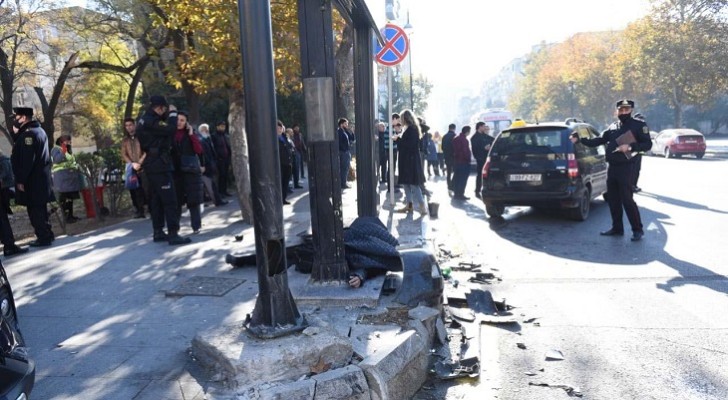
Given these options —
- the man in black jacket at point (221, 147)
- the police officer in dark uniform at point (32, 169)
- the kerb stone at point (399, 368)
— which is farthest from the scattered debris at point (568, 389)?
the man in black jacket at point (221, 147)

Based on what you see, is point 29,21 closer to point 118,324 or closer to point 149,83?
point 149,83

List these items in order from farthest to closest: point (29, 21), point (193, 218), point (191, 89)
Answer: point (29, 21) → point (191, 89) → point (193, 218)

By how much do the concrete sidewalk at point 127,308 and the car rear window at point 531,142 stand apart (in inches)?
109

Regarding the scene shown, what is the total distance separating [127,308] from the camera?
4906 mm

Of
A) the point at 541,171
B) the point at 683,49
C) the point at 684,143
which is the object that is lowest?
the point at 684,143

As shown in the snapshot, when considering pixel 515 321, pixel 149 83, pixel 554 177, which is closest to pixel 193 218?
pixel 515 321

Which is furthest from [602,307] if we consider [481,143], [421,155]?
[481,143]

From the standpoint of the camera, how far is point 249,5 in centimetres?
326

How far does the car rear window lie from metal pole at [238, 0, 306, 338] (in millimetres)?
7097

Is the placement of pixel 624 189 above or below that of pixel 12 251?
above

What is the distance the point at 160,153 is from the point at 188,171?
84 centimetres

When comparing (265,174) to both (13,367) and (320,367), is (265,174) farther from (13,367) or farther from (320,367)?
(13,367)

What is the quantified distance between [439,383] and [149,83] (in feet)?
69.0

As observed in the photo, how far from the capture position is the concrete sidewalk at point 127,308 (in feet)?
11.2
